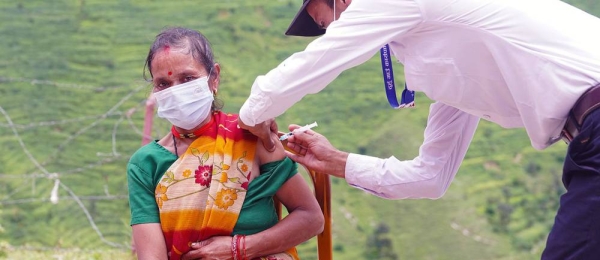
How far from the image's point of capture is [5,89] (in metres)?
6.19

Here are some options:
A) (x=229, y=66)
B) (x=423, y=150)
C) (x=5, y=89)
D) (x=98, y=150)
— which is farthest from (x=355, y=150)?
(x=423, y=150)

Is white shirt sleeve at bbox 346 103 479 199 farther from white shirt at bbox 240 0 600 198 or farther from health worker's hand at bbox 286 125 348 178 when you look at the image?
white shirt at bbox 240 0 600 198

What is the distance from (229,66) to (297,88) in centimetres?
417

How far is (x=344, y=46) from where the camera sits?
2375 mm

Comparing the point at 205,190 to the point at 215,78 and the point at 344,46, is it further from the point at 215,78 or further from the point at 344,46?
the point at 344,46

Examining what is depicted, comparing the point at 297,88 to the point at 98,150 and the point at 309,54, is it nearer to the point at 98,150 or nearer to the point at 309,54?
the point at 309,54

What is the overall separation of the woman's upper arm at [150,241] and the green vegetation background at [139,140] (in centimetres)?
328

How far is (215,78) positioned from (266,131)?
1.04ft

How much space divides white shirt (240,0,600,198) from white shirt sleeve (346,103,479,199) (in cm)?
35

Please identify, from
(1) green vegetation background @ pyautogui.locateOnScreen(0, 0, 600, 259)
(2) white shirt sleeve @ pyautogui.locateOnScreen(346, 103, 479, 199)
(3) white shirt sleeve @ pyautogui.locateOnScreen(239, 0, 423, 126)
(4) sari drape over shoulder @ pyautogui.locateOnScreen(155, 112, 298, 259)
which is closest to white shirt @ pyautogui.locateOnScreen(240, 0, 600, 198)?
(3) white shirt sleeve @ pyautogui.locateOnScreen(239, 0, 423, 126)

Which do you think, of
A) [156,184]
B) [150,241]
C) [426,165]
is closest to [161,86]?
[156,184]

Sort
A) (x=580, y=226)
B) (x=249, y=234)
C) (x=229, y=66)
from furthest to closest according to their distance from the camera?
(x=229, y=66), (x=249, y=234), (x=580, y=226)

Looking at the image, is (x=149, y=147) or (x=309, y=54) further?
(x=149, y=147)

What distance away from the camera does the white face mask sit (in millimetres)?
2695
